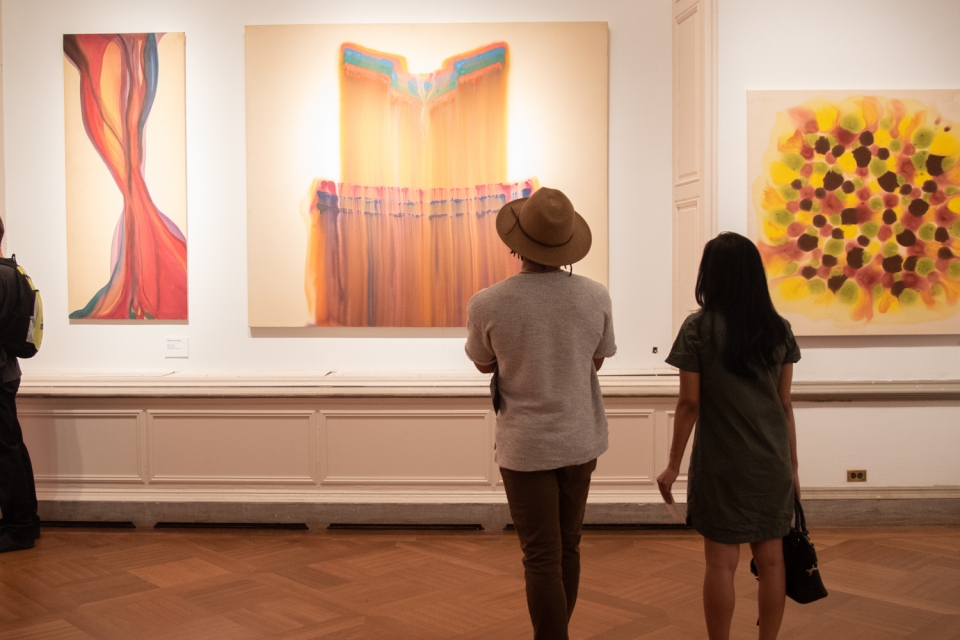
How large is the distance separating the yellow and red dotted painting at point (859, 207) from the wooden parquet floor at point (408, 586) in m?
1.31

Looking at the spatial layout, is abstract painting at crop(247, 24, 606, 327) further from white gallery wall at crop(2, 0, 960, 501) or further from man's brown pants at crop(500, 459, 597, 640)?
man's brown pants at crop(500, 459, 597, 640)

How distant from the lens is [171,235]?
179 inches

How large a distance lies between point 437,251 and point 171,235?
164 centimetres

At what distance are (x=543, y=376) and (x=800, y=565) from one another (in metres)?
1.03

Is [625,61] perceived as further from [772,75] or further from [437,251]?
[437,251]

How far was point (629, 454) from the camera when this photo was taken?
4.32 metres

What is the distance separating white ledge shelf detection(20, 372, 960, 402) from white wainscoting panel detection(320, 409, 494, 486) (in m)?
0.15

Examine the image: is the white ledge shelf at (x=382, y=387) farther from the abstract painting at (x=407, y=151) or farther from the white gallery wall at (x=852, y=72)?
the abstract painting at (x=407, y=151)

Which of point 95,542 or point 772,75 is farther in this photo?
point 772,75

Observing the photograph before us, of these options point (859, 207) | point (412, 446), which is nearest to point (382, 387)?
point (412, 446)

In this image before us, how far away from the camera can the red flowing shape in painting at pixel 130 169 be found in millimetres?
4535

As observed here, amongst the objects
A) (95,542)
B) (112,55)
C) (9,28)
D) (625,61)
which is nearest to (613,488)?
(625,61)

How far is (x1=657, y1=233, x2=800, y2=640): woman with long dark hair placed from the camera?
224 cm

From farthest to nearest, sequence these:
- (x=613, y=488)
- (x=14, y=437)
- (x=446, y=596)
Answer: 1. (x=613, y=488)
2. (x=14, y=437)
3. (x=446, y=596)
